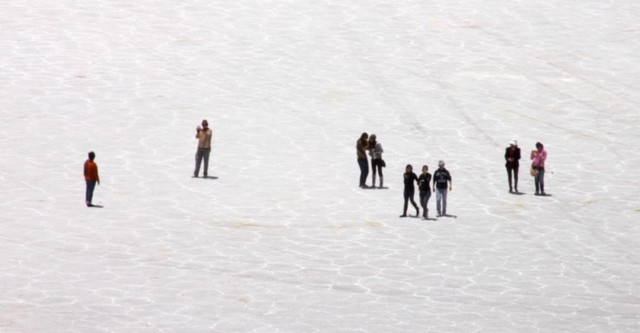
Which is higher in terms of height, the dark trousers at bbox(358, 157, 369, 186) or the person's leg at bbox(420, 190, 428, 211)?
the dark trousers at bbox(358, 157, 369, 186)

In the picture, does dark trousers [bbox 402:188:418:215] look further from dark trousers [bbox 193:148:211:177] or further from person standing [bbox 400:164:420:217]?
dark trousers [bbox 193:148:211:177]

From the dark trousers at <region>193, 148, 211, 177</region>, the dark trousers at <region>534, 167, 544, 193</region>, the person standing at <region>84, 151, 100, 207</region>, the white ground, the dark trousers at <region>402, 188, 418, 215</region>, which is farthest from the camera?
the dark trousers at <region>193, 148, 211, 177</region>

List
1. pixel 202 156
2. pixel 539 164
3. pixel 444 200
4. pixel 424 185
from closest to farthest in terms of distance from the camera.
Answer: pixel 424 185
pixel 444 200
pixel 539 164
pixel 202 156

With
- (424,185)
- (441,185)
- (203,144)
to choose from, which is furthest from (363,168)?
(203,144)

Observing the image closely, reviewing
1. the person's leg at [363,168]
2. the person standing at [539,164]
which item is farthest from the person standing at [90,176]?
the person standing at [539,164]

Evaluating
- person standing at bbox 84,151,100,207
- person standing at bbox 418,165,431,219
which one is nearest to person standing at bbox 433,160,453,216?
person standing at bbox 418,165,431,219

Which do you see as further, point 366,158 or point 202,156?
point 202,156

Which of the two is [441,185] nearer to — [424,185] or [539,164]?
[424,185]
